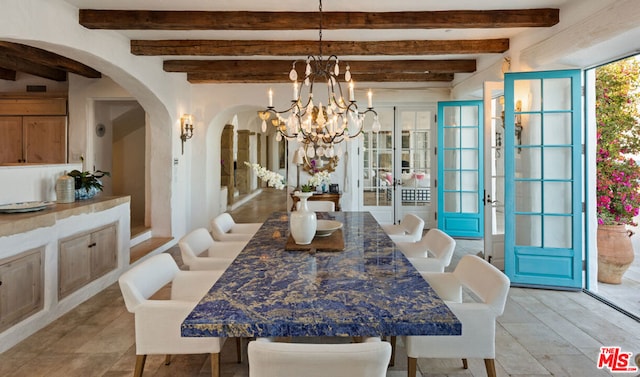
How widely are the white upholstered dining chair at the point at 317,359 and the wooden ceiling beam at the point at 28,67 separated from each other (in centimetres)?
545

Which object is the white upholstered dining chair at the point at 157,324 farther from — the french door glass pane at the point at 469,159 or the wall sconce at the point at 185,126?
the french door glass pane at the point at 469,159

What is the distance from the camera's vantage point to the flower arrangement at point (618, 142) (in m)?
3.93

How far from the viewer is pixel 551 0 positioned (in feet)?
10.6

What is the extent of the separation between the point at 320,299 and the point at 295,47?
3.61 metres

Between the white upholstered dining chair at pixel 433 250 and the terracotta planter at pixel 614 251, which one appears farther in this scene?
the terracotta planter at pixel 614 251

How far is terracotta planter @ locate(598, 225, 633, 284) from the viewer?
3.85 metres

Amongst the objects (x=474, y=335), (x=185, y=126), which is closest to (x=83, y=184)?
→ (x=185, y=126)

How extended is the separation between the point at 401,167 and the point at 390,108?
1105 millimetres

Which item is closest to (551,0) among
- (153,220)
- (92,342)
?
(92,342)

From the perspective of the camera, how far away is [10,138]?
5.77m

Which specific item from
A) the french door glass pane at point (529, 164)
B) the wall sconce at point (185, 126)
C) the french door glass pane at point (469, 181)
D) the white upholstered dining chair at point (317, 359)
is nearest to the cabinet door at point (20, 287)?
the white upholstered dining chair at point (317, 359)

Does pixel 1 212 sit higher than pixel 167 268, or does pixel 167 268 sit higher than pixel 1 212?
pixel 1 212

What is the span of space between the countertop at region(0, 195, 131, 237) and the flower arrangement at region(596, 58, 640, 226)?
17.4ft

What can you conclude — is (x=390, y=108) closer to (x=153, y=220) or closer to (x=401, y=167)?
(x=401, y=167)
